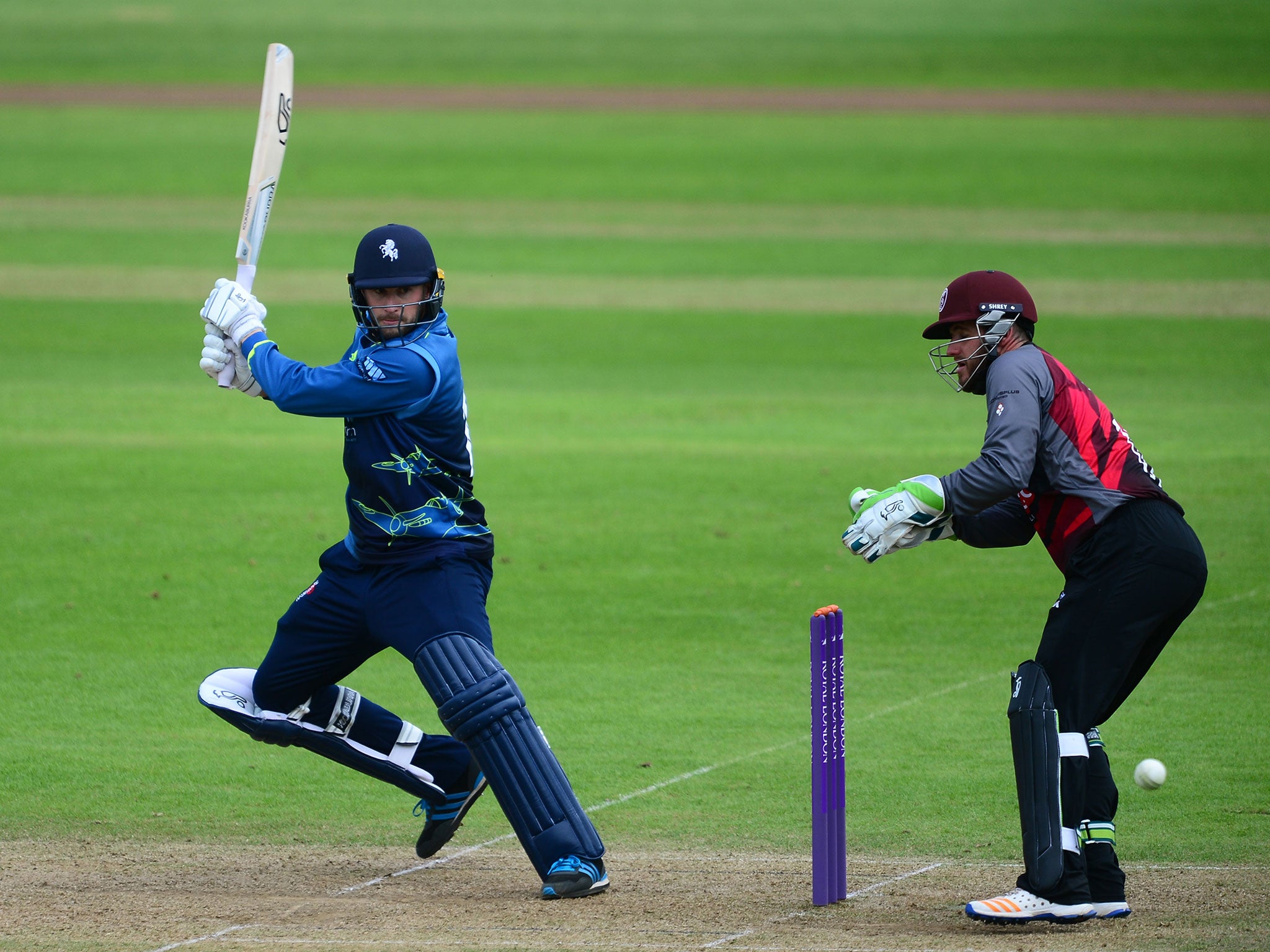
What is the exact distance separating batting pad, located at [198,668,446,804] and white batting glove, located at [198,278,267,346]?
1213mm

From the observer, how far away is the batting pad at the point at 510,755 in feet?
18.5

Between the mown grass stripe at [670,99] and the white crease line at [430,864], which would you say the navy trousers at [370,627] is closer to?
the white crease line at [430,864]

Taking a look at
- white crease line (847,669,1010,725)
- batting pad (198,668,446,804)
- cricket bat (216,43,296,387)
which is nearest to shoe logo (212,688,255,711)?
batting pad (198,668,446,804)

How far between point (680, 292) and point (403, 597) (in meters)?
20.3

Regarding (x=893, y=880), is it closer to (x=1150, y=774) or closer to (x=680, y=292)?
(x=1150, y=774)

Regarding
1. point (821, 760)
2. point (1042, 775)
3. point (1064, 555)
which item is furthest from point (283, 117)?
point (1042, 775)

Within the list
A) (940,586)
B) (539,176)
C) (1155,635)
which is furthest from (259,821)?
(539,176)

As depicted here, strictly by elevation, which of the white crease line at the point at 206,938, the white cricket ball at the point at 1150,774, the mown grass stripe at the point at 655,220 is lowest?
the white crease line at the point at 206,938

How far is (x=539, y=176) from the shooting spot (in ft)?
126

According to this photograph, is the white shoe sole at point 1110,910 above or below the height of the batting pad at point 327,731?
below

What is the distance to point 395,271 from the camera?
5.83 metres

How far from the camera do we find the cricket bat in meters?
6.64

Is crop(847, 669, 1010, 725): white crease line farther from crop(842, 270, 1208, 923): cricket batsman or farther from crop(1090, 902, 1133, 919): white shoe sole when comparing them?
crop(1090, 902, 1133, 919): white shoe sole

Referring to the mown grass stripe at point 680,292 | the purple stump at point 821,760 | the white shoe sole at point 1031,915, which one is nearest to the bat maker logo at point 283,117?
the purple stump at point 821,760
